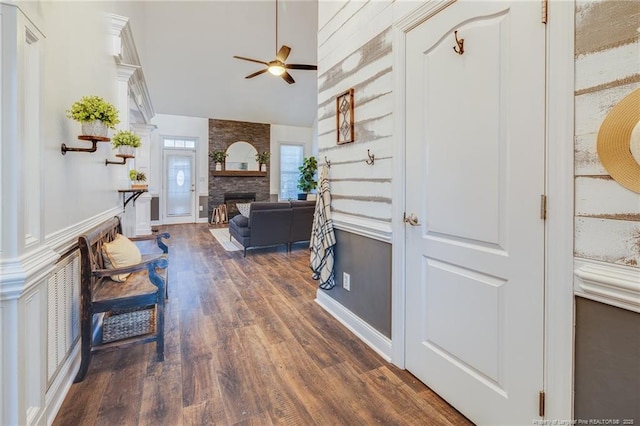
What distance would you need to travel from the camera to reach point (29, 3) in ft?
3.90

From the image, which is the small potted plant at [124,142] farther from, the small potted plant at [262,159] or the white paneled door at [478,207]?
the small potted plant at [262,159]

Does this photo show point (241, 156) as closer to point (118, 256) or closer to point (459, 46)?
point (118, 256)

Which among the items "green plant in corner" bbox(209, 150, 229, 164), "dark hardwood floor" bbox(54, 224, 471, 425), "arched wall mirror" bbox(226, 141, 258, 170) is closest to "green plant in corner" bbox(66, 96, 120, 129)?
"dark hardwood floor" bbox(54, 224, 471, 425)

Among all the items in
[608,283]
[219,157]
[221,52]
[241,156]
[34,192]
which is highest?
[221,52]

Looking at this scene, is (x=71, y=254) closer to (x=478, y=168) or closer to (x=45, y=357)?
(x=45, y=357)

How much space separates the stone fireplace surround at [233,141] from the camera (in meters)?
8.87

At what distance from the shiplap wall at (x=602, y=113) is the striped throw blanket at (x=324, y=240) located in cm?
179

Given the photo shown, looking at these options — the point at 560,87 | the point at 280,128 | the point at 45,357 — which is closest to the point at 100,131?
the point at 45,357

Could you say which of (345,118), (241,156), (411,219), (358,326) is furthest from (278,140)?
(411,219)

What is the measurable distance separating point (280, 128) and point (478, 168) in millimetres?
9120

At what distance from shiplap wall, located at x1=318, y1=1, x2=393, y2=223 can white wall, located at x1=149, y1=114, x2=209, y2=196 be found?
6.86m

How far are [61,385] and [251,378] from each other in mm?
1031

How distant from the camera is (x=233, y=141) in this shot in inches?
360

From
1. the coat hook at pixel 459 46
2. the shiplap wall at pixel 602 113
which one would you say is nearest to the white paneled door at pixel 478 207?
the coat hook at pixel 459 46
